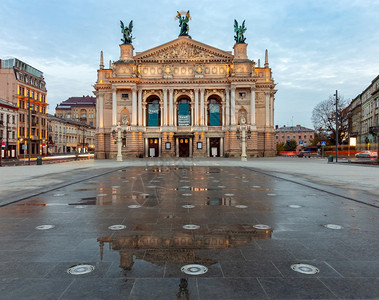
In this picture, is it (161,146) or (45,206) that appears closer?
(45,206)

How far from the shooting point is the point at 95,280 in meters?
3.94

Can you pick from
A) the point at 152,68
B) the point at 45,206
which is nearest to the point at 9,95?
the point at 152,68

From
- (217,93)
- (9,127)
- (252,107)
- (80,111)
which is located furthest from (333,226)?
(80,111)

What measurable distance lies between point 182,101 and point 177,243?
57555 millimetres

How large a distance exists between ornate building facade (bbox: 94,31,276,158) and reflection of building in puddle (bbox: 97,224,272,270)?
52.4m

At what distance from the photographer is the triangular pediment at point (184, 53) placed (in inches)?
2336

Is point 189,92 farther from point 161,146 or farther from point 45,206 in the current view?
point 45,206

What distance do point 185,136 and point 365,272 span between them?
55.2m

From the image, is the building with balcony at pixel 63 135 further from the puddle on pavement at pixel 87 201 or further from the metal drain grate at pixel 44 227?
the metal drain grate at pixel 44 227

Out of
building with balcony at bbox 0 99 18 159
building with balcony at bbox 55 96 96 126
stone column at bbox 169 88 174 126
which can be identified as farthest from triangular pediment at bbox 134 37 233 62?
building with balcony at bbox 55 96 96 126

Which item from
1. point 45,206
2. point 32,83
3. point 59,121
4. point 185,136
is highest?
point 32,83

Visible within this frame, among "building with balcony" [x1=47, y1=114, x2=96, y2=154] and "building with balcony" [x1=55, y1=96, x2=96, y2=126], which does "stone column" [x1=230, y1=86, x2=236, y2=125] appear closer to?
"building with balcony" [x1=47, y1=114, x2=96, y2=154]

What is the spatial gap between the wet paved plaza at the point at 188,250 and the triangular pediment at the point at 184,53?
54.5 metres

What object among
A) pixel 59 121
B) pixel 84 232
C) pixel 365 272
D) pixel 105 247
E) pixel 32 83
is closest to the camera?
pixel 365 272
